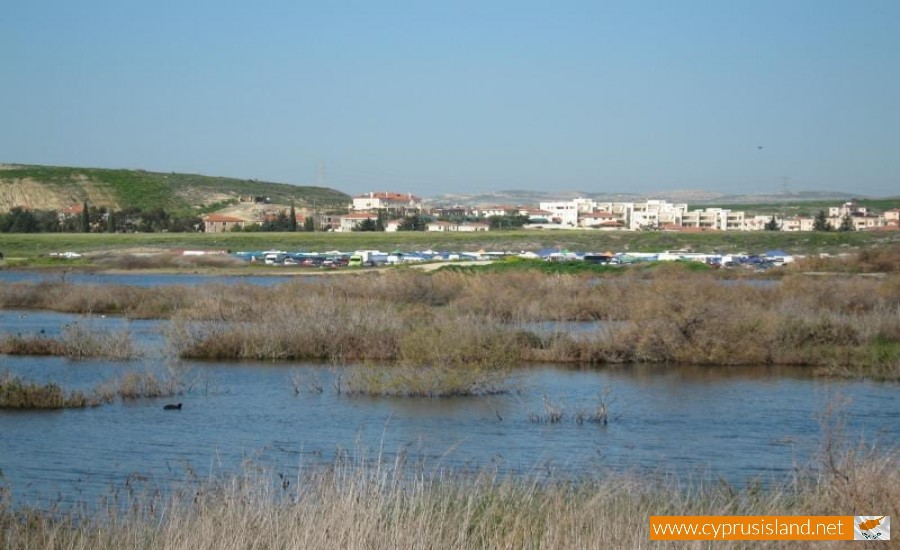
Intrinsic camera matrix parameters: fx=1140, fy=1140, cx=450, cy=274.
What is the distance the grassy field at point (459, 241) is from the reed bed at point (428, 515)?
3821 inches

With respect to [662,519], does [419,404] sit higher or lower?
lower

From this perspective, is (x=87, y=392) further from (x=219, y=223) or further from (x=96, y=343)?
(x=219, y=223)

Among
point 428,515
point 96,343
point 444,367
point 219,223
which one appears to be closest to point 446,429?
point 444,367

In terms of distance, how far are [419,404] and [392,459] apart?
6.55m

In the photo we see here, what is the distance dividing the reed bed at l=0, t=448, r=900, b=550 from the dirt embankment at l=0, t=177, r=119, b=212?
573 feet

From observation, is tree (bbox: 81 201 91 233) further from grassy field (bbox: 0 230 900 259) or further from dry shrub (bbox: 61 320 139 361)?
dry shrub (bbox: 61 320 139 361)

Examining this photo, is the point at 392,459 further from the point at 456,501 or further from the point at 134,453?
the point at 456,501

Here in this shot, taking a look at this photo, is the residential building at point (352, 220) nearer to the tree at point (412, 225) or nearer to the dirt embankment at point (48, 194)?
the tree at point (412, 225)

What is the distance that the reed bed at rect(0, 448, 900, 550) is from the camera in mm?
9250

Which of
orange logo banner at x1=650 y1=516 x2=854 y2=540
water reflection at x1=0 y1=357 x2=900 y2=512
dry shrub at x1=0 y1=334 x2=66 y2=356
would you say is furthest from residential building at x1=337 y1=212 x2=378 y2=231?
orange logo banner at x1=650 y1=516 x2=854 y2=540

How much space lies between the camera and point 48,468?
17422mm

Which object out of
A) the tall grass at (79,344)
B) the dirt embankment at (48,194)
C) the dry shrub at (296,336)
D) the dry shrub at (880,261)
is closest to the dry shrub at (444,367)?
the dry shrub at (296,336)

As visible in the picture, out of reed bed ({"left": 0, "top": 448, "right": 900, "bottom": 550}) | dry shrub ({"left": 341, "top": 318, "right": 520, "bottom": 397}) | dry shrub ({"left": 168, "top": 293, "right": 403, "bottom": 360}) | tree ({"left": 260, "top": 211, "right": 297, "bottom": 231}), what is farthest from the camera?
tree ({"left": 260, "top": 211, "right": 297, "bottom": 231})

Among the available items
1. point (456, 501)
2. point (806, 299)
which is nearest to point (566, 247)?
point (806, 299)
